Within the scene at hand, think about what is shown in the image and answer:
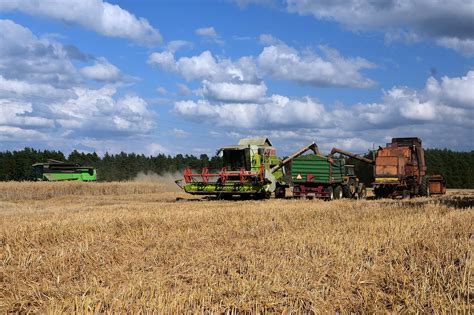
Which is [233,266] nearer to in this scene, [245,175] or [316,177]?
[245,175]

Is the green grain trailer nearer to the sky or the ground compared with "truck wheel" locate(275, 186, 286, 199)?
nearer to the sky

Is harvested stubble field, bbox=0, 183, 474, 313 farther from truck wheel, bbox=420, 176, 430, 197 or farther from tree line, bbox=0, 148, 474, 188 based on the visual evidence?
tree line, bbox=0, 148, 474, 188

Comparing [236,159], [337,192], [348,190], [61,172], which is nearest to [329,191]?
[337,192]

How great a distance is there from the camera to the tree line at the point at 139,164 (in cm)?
6044

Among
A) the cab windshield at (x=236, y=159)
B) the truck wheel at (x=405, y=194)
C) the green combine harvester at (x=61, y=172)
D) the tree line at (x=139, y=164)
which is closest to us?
the cab windshield at (x=236, y=159)

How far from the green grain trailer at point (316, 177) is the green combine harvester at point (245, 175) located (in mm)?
1271

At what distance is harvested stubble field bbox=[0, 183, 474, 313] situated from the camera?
18.3 ft

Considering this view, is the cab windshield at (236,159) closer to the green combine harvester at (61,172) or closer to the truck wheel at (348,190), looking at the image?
the truck wheel at (348,190)

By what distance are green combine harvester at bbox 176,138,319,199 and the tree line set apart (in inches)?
1147

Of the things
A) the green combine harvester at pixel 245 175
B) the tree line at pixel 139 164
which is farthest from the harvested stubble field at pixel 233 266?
the tree line at pixel 139 164

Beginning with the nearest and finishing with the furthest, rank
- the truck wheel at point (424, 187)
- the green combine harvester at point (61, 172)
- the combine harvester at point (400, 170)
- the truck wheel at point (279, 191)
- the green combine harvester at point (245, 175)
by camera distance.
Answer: the green combine harvester at point (245, 175) < the combine harvester at point (400, 170) < the truck wheel at point (279, 191) < the truck wheel at point (424, 187) < the green combine harvester at point (61, 172)

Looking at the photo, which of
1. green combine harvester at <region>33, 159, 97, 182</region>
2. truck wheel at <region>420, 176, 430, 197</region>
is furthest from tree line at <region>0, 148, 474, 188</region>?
truck wheel at <region>420, 176, 430, 197</region>

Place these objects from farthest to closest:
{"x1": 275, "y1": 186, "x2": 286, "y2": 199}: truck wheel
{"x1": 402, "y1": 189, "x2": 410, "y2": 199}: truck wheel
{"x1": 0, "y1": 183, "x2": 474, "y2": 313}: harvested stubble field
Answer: {"x1": 275, "y1": 186, "x2": 286, "y2": 199}: truck wheel
{"x1": 402, "y1": 189, "x2": 410, "y2": 199}: truck wheel
{"x1": 0, "y1": 183, "x2": 474, "y2": 313}: harvested stubble field

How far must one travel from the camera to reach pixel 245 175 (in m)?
23.9
